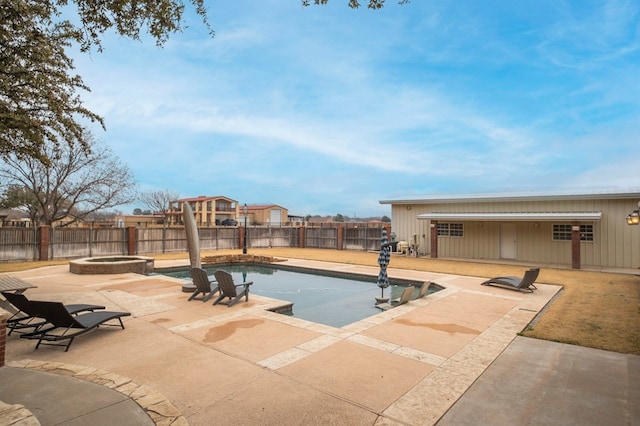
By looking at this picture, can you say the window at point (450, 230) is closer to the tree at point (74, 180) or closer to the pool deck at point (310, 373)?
the pool deck at point (310, 373)

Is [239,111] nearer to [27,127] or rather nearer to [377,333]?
[27,127]

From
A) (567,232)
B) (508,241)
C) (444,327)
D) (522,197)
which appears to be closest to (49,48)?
(444,327)

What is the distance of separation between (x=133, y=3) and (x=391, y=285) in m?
11.5

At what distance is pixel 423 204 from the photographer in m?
23.2

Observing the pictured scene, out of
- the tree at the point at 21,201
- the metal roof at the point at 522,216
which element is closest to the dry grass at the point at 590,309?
the metal roof at the point at 522,216

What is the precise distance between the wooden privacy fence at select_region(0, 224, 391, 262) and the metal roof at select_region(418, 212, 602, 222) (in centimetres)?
525

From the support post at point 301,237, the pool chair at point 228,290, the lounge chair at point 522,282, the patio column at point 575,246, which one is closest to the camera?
the pool chair at point 228,290

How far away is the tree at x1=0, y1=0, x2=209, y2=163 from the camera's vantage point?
5.75 metres

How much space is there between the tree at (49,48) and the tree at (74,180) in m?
15.9

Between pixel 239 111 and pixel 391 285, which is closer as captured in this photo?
pixel 391 285

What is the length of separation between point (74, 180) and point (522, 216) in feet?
96.0

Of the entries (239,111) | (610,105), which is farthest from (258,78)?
(610,105)

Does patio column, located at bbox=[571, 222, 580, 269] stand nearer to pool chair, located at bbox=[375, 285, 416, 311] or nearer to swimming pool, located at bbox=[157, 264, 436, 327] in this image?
swimming pool, located at bbox=[157, 264, 436, 327]

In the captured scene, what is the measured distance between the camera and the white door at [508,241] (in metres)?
20.0
